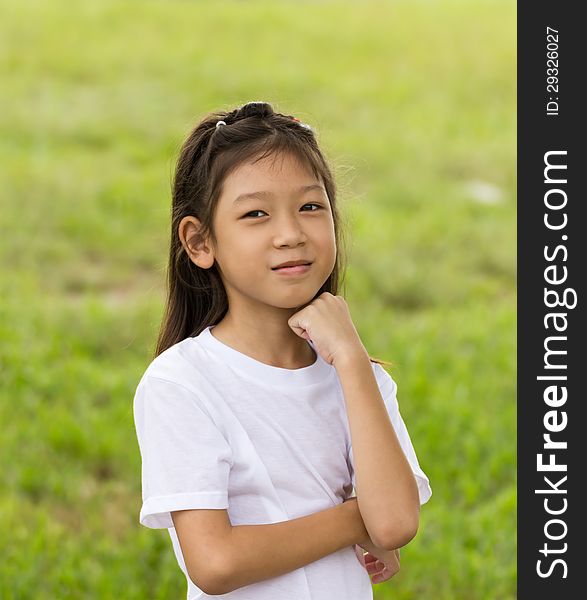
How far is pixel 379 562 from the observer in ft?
6.64

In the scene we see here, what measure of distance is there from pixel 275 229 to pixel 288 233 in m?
0.03

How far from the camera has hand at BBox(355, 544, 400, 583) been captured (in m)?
1.92

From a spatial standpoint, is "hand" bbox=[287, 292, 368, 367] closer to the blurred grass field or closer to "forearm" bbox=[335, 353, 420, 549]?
"forearm" bbox=[335, 353, 420, 549]

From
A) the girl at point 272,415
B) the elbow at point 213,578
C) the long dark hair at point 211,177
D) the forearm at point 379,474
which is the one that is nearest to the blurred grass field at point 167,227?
the long dark hair at point 211,177

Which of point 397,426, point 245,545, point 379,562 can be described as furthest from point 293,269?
point 379,562

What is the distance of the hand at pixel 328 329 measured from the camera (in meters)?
1.87

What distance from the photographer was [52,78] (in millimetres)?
8539

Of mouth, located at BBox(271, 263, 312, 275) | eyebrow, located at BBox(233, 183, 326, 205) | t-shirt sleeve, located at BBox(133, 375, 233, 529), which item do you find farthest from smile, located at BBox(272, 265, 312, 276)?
t-shirt sleeve, located at BBox(133, 375, 233, 529)

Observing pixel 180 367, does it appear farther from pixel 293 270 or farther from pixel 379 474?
pixel 379 474

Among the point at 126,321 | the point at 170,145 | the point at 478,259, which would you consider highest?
the point at 170,145

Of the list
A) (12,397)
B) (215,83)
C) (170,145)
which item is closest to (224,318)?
(12,397)

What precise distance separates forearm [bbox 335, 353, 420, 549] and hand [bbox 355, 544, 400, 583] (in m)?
0.11

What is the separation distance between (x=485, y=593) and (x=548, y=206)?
1303 millimetres

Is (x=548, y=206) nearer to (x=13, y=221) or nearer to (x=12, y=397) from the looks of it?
(x=12, y=397)
